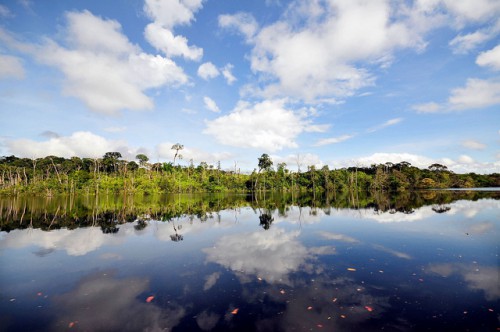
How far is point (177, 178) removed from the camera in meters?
88.4

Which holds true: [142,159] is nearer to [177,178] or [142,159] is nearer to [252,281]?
[177,178]

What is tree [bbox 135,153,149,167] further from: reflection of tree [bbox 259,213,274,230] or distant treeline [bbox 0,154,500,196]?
reflection of tree [bbox 259,213,274,230]

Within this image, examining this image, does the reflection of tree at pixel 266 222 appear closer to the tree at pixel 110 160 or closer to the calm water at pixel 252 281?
the calm water at pixel 252 281

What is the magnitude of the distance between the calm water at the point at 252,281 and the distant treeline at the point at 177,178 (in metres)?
65.3

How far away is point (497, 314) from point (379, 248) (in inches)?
279

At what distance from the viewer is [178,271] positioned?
10336mm

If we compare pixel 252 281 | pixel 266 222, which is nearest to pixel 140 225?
pixel 266 222

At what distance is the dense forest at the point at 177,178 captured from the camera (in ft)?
252

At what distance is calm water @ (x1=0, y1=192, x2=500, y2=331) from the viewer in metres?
6.45

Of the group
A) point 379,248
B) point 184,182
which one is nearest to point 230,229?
point 379,248

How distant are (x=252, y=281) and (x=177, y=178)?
274 feet

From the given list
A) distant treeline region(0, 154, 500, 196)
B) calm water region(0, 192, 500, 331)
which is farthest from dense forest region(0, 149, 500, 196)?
calm water region(0, 192, 500, 331)

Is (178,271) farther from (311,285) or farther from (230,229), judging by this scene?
(230,229)

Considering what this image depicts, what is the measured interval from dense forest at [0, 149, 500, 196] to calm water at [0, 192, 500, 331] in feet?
214
